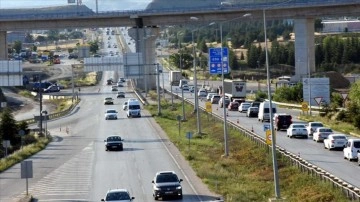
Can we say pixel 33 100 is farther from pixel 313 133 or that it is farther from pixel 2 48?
pixel 313 133

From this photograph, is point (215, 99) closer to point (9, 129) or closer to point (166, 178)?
point (9, 129)

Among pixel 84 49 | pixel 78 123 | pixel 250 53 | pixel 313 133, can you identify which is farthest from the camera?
pixel 250 53

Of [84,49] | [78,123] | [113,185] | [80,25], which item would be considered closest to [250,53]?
[84,49]

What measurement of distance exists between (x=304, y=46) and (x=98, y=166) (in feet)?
266

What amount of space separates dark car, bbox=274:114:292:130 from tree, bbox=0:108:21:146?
78.8ft

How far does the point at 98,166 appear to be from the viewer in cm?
5903

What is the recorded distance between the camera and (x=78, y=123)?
105938mm

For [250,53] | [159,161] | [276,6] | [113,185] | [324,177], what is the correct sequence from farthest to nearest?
[250,53] < [276,6] < [159,161] < [113,185] < [324,177]

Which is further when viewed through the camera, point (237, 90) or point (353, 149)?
point (237, 90)

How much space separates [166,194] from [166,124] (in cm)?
5438

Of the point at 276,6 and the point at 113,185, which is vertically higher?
the point at 276,6

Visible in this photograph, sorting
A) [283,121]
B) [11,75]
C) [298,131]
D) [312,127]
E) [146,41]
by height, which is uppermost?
[146,41]

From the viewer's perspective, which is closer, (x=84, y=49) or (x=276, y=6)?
(x=276, y=6)

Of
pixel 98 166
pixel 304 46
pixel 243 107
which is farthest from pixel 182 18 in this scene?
pixel 98 166
